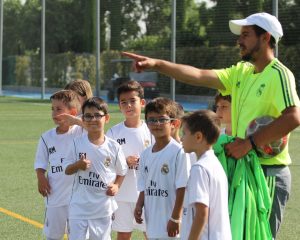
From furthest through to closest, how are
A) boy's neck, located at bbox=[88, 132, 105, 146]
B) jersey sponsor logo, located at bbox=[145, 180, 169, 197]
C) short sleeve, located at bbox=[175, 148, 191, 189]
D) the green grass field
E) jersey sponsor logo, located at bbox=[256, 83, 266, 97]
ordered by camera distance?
the green grass field, boy's neck, located at bbox=[88, 132, 105, 146], jersey sponsor logo, located at bbox=[145, 180, 169, 197], short sleeve, located at bbox=[175, 148, 191, 189], jersey sponsor logo, located at bbox=[256, 83, 266, 97]

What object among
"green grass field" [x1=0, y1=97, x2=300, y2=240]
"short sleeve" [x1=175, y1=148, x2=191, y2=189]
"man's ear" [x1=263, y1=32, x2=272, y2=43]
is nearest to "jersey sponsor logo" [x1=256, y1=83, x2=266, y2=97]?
"man's ear" [x1=263, y1=32, x2=272, y2=43]

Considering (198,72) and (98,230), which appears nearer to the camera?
(198,72)

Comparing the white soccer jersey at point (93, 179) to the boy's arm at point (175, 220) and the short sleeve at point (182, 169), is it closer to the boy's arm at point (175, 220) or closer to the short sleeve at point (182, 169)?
A: the short sleeve at point (182, 169)

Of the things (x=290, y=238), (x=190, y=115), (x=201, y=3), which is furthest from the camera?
(x=201, y=3)

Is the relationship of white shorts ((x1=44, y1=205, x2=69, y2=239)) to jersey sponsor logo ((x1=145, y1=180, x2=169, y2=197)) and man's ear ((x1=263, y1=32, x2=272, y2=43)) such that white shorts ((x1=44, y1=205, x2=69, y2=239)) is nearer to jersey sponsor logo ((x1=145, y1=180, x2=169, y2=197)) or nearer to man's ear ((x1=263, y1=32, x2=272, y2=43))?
jersey sponsor logo ((x1=145, y1=180, x2=169, y2=197))

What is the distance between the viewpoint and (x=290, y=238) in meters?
8.49

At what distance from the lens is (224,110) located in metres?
7.04

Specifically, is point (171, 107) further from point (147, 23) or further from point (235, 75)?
point (147, 23)

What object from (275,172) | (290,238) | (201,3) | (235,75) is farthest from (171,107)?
(201,3)

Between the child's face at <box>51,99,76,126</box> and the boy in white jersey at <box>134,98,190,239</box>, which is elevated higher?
the child's face at <box>51,99,76,126</box>

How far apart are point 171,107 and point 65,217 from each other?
155cm

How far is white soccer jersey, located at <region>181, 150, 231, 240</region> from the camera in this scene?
198 inches

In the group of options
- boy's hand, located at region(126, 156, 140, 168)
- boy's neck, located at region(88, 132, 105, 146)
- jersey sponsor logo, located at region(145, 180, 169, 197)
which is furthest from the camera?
boy's hand, located at region(126, 156, 140, 168)

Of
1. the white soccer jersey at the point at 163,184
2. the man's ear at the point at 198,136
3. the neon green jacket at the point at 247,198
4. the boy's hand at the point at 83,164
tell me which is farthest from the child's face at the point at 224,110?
the man's ear at the point at 198,136
